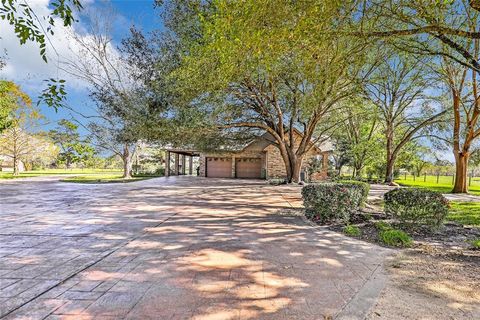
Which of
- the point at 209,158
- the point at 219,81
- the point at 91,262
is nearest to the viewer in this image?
the point at 91,262

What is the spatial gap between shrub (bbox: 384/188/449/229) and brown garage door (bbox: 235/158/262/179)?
19.3m

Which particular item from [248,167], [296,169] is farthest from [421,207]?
[248,167]

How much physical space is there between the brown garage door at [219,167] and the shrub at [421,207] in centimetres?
2029

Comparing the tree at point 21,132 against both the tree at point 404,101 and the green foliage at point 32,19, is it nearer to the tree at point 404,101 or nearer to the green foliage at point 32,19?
the green foliage at point 32,19

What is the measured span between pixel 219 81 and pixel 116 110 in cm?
980

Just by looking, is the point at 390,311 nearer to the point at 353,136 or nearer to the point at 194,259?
the point at 194,259

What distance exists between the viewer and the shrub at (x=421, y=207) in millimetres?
5566

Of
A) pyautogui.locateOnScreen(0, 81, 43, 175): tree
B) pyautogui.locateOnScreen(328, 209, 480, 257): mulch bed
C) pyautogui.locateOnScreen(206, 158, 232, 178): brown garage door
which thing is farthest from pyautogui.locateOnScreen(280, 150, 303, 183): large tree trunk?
pyautogui.locateOnScreen(0, 81, 43, 175): tree

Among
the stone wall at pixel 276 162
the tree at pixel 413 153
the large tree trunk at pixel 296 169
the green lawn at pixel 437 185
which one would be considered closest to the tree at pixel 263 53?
the large tree trunk at pixel 296 169

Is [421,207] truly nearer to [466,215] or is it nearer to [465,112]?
[466,215]

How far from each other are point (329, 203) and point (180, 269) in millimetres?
3941

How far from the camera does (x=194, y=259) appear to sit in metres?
3.92

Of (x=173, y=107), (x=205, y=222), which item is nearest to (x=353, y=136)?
(x=173, y=107)

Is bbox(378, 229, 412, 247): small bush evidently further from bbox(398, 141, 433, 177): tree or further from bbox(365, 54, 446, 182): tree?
bbox(398, 141, 433, 177): tree
